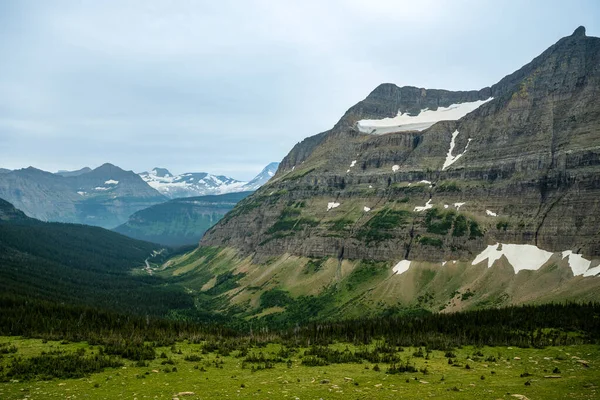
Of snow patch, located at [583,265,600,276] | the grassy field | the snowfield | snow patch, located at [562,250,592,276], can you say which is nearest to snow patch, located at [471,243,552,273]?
the snowfield

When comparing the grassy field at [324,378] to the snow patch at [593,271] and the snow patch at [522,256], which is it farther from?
the snow patch at [522,256]

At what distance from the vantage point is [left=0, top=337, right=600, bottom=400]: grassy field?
40094 millimetres

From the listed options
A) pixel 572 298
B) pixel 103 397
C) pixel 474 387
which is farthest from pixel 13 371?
pixel 572 298

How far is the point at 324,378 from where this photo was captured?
48062 millimetres

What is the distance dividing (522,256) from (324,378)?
6700 inches

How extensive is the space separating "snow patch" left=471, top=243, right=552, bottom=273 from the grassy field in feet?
425

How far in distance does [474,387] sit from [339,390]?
13464 mm

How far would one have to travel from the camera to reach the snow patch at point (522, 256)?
597 ft

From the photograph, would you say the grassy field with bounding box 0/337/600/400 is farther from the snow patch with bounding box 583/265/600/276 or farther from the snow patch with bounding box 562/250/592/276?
the snow patch with bounding box 562/250/592/276

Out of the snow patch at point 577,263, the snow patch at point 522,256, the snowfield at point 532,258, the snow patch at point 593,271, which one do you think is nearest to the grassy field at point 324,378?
the snow patch at point 593,271

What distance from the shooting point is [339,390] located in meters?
41.9

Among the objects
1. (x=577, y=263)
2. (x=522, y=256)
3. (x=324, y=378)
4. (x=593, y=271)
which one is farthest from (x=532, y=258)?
(x=324, y=378)

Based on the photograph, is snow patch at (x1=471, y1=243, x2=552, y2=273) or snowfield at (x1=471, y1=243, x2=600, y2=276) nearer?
snowfield at (x1=471, y1=243, x2=600, y2=276)

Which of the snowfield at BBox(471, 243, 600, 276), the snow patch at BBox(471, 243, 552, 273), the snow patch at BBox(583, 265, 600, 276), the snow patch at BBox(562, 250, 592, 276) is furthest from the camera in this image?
the snow patch at BBox(471, 243, 552, 273)
